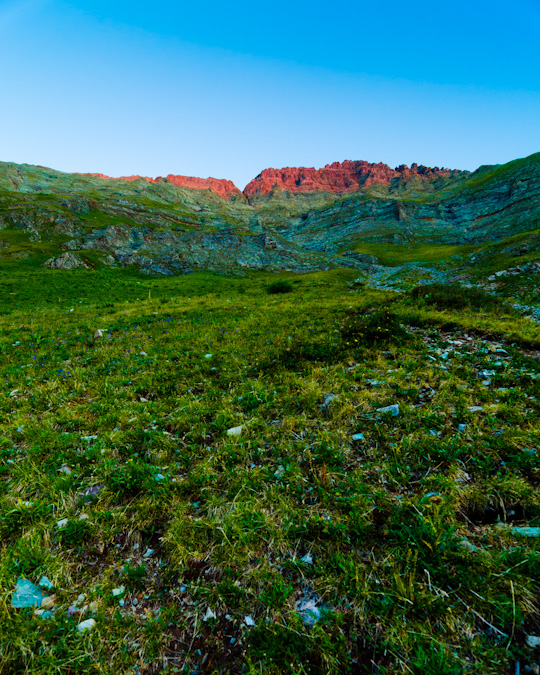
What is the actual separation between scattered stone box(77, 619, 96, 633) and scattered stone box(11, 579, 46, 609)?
A: 607mm

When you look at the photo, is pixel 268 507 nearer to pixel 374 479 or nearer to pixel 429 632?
pixel 374 479

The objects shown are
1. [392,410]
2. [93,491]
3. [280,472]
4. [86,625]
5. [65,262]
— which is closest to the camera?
[86,625]

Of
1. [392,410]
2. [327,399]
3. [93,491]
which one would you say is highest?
[392,410]

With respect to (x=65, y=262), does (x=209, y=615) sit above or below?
above

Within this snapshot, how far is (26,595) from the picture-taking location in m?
3.19

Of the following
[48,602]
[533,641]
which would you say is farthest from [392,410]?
[48,602]

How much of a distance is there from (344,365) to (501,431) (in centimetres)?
409

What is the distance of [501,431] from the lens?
5.07 m

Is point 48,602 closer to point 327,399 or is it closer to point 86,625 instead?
point 86,625

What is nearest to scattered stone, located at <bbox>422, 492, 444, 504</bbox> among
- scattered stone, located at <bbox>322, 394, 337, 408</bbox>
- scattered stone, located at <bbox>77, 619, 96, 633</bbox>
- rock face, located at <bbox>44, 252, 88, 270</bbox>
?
scattered stone, located at <bbox>322, 394, 337, 408</bbox>

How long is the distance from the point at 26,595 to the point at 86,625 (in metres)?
0.89

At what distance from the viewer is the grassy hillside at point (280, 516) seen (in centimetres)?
276

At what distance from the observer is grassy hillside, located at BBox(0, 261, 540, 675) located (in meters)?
2.76

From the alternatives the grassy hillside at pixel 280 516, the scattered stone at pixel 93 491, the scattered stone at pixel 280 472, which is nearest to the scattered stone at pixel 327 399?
the grassy hillside at pixel 280 516
